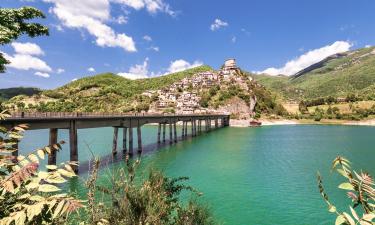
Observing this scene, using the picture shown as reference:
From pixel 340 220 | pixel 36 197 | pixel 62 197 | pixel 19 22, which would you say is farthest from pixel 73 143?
pixel 340 220

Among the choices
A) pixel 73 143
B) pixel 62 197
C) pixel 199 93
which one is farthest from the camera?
pixel 199 93

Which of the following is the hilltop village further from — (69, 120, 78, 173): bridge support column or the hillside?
(69, 120, 78, 173): bridge support column

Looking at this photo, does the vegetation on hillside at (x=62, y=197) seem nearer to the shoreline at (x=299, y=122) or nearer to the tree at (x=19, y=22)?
the tree at (x=19, y=22)

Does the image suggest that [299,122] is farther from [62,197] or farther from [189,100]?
[62,197]

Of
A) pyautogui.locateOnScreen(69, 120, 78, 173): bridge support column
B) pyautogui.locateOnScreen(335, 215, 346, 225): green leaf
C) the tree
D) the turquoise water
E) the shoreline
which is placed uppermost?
the tree

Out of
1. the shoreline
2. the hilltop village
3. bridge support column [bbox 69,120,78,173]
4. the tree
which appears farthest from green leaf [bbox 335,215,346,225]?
the hilltop village

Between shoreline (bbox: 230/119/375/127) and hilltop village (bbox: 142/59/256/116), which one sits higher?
hilltop village (bbox: 142/59/256/116)

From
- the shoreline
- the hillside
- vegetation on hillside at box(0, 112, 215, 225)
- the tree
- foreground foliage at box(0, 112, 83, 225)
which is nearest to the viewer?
foreground foliage at box(0, 112, 83, 225)

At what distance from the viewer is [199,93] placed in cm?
17412

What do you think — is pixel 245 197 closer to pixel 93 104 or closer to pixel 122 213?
pixel 122 213

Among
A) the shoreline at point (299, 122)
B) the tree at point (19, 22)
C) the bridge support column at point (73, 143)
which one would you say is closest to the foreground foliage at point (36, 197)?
the tree at point (19, 22)

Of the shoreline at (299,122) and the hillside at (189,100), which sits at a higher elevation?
the hillside at (189,100)

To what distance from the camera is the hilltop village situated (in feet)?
505

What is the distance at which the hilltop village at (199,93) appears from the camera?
154000 mm
